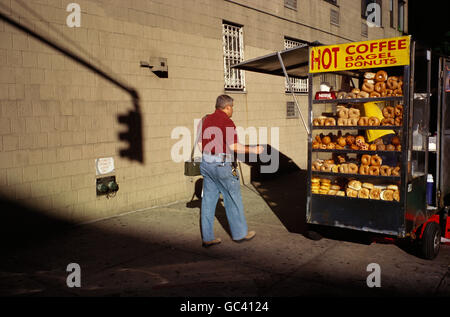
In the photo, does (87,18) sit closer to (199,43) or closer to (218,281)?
(199,43)

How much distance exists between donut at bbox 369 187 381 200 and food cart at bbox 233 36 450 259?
1cm

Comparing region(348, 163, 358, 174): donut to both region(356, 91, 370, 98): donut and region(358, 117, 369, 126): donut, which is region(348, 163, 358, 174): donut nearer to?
region(358, 117, 369, 126): donut

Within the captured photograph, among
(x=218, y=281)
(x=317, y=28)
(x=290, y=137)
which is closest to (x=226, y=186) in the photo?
(x=218, y=281)

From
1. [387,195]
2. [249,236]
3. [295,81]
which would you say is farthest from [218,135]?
[295,81]

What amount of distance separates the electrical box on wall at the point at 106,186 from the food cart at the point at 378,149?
3.45 meters

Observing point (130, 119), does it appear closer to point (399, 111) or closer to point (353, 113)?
point (353, 113)

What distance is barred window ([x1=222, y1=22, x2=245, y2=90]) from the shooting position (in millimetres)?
9773

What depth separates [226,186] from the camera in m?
5.45

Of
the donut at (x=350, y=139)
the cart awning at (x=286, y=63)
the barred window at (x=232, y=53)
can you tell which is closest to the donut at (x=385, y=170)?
the donut at (x=350, y=139)

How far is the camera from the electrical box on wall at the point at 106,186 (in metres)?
7.07

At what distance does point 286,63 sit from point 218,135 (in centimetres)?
233

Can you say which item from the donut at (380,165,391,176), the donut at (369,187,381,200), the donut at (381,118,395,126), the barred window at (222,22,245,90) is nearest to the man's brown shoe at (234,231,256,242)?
the donut at (369,187,381,200)

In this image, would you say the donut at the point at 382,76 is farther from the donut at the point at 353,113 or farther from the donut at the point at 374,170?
the donut at the point at 374,170

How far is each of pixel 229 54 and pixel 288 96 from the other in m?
2.75
